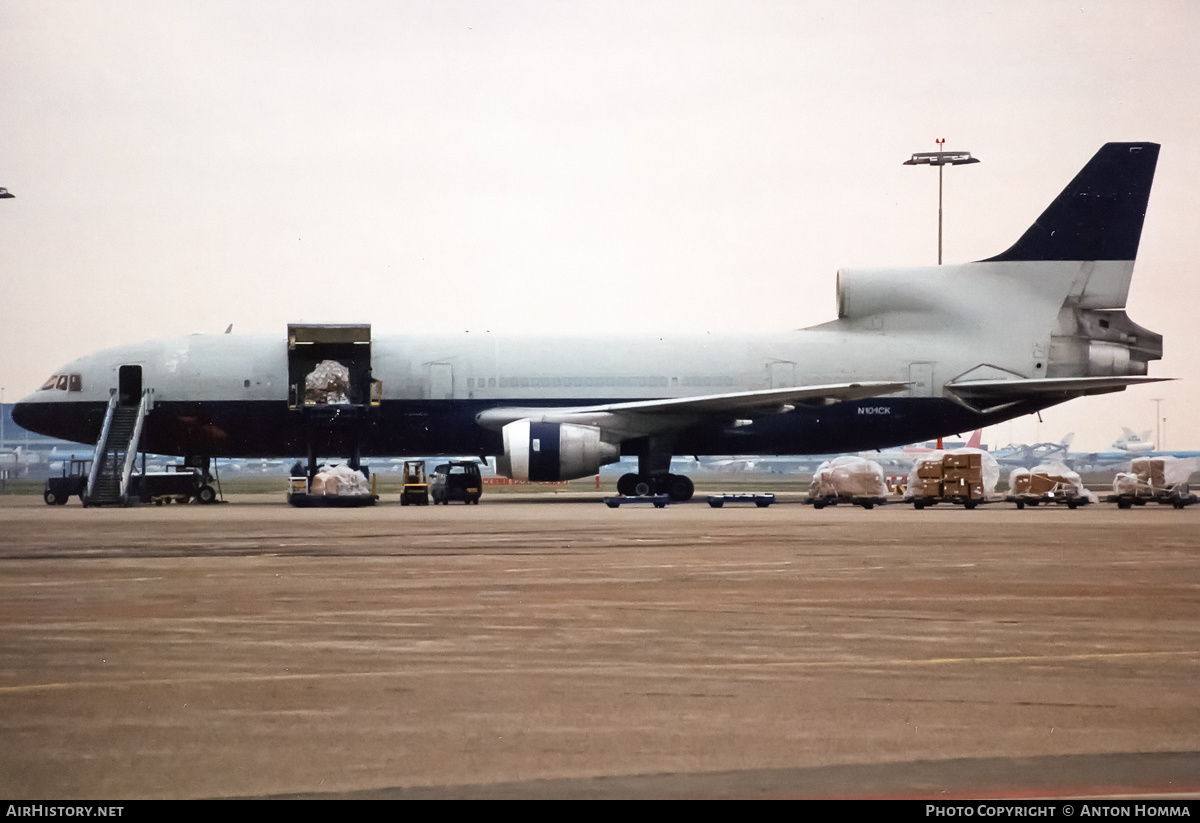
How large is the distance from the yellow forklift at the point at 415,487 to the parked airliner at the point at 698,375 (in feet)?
4.85

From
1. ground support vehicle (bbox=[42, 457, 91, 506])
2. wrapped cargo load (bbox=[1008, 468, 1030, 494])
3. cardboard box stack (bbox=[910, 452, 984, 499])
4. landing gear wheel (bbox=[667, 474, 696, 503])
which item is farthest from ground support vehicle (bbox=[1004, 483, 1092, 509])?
ground support vehicle (bbox=[42, 457, 91, 506])

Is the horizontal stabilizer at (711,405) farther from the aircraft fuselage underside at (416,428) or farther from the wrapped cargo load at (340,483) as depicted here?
the wrapped cargo load at (340,483)

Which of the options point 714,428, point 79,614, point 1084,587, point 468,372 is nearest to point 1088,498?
point 714,428

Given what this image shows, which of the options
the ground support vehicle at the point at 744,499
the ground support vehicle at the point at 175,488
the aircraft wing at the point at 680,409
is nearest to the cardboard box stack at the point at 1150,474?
the aircraft wing at the point at 680,409

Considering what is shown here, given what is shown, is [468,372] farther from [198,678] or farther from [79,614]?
[198,678]

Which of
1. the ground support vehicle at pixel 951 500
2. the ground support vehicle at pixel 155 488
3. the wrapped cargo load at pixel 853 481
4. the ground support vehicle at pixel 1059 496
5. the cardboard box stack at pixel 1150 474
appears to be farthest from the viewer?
the ground support vehicle at pixel 155 488

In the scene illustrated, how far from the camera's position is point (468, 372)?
36.7 m

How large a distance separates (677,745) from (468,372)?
102 ft

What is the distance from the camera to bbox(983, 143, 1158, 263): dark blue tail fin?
126 feet

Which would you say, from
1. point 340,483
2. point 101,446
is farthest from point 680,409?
point 101,446

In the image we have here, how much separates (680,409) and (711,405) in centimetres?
98

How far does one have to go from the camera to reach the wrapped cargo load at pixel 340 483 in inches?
1350

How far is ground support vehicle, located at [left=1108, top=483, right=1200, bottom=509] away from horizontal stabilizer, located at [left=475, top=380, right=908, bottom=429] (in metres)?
6.35

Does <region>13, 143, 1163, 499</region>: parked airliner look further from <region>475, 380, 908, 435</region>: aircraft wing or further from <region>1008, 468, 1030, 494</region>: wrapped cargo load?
<region>1008, 468, 1030, 494</region>: wrapped cargo load
